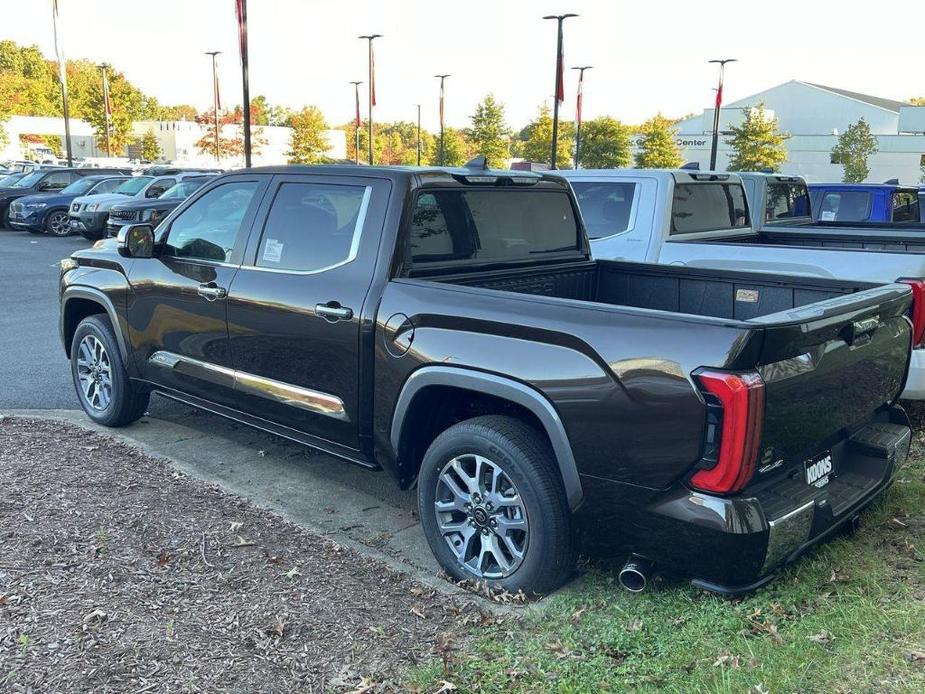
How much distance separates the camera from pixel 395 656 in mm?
3303

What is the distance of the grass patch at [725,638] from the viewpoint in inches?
118

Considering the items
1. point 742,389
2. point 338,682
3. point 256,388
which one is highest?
point 742,389

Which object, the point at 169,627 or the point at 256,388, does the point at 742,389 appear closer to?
Result: the point at 169,627

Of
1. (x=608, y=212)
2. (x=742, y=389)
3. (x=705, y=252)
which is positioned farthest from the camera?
(x=608, y=212)

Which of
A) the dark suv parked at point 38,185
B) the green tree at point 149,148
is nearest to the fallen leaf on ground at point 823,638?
the dark suv parked at point 38,185

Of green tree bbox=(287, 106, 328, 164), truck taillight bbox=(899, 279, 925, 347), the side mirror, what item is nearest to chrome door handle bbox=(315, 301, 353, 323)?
the side mirror

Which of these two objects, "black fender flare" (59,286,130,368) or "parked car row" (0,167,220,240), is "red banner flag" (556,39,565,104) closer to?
"parked car row" (0,167,220,240)

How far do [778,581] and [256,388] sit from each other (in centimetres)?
277

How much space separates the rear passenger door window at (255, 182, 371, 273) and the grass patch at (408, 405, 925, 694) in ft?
6.46

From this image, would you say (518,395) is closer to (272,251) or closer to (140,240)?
(272,251)

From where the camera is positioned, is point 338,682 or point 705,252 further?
point 705,252

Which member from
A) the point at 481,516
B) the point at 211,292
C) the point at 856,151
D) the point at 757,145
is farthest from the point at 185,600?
the point at 856,151

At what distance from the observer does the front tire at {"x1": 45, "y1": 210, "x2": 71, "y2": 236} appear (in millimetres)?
22422

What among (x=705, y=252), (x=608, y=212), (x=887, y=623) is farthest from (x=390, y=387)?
(x=608, y=212)
